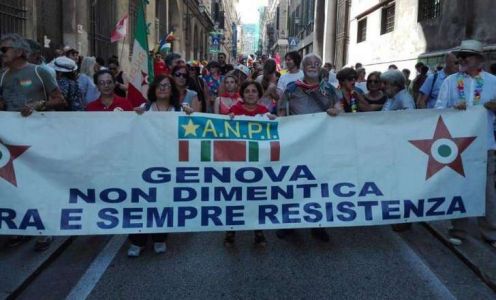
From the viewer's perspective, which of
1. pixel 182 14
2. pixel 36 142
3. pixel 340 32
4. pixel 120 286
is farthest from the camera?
pixel 182 14

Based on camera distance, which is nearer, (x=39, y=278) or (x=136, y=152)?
(x=39, y=278)

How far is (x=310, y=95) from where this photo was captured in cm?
539

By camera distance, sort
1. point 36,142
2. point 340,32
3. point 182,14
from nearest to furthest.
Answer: point 36,142 → point 340,32 → point 182,14

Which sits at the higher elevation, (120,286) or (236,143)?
(236,143)

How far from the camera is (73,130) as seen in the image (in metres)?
A: 4.61

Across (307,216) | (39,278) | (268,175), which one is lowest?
(39,278)

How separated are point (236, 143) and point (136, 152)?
88cm

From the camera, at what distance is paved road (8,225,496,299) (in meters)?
4.07

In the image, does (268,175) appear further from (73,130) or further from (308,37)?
(308,37)

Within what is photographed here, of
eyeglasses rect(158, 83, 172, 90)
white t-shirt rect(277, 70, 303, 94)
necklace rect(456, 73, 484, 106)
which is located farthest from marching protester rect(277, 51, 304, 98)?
necklace rect(456, 73, 484, 106)

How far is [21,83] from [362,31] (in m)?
18.8

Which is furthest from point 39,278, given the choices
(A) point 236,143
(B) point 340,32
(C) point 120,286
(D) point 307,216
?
(B) point 340,32

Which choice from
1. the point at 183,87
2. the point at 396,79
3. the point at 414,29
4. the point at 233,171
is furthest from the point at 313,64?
the point at 414,29

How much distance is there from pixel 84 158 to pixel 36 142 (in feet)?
1.42
